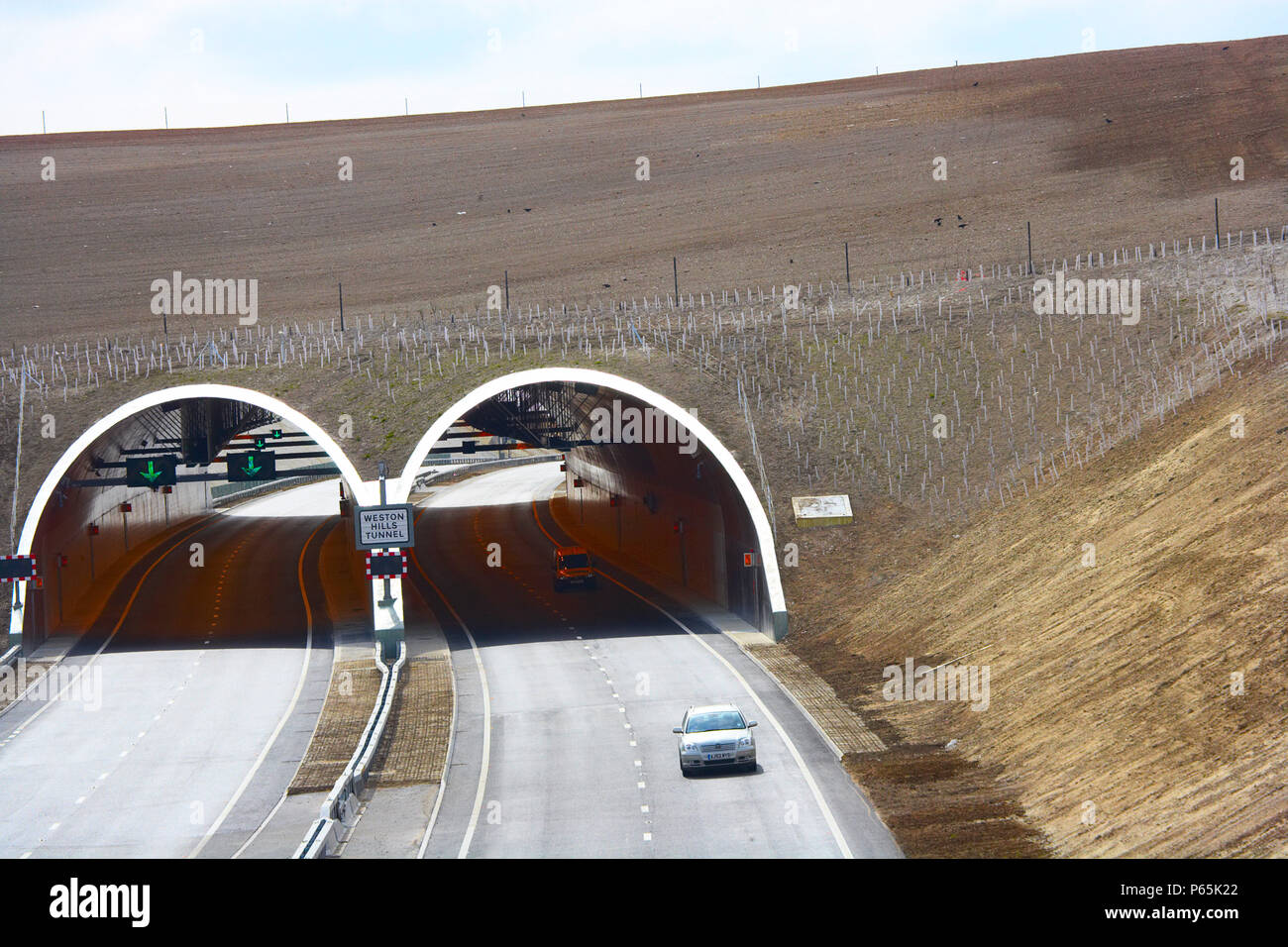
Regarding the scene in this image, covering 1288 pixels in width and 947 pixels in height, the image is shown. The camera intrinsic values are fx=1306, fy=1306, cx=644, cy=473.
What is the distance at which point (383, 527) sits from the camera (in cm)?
3847

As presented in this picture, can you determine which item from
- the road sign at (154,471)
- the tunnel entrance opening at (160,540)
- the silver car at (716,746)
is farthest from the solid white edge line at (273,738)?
the silver car at (716,746)

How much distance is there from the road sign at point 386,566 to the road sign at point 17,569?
10385mm

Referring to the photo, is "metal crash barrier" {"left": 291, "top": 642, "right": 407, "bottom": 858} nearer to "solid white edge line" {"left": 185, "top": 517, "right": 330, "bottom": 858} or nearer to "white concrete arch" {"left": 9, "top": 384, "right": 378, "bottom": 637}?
"solid white edge line" {"left": 185, "top": 517, "right": 330, "bottom": 858}

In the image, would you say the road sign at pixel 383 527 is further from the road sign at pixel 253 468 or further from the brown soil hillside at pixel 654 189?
the brown soil hillside at pixel 654 189

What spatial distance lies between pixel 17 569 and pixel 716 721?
79.9 feet

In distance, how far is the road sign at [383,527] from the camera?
38.4 m

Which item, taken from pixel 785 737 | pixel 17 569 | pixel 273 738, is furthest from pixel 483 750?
pixel 17 569

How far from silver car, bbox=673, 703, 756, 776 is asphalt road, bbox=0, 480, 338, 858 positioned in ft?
27.3

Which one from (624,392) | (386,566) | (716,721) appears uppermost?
(624,392)

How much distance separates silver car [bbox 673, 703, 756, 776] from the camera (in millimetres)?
24922

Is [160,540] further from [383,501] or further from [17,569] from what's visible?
[383,501]

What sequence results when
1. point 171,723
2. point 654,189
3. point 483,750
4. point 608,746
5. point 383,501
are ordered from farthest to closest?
point 654,189, point 383,501, point 171,723, point 483,750, point 608,746

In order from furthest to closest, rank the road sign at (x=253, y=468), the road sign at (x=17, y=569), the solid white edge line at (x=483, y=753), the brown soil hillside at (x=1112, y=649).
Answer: the road sign at (x=253, y=468)
the road sign at (x=17, y=569)
the solid white edge line at (x=483, y=753)
the brown soil hillside at (x=1112, y=649)
